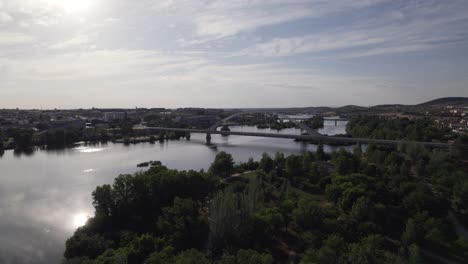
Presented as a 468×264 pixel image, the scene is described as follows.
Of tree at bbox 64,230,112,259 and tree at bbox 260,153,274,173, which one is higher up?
tree at bbox 260,153,274,173

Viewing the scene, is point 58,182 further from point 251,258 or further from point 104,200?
point 251,258

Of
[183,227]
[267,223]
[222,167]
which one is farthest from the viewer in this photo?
[222,167]

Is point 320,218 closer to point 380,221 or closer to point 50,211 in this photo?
point 380,221

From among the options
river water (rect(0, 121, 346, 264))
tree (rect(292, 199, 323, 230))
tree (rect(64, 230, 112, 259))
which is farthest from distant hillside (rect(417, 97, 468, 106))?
tree (rect(64, 230, 112, 259))

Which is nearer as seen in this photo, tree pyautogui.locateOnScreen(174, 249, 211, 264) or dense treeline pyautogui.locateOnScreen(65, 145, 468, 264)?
tree pyautogui.locateOnScreen(174, 249, 211, 264)

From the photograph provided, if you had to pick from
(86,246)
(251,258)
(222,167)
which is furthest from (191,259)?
(222,167)

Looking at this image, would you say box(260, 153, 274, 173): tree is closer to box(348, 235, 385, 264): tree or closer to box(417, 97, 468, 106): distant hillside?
Answer: box(348, 235, 385, 264): tree
